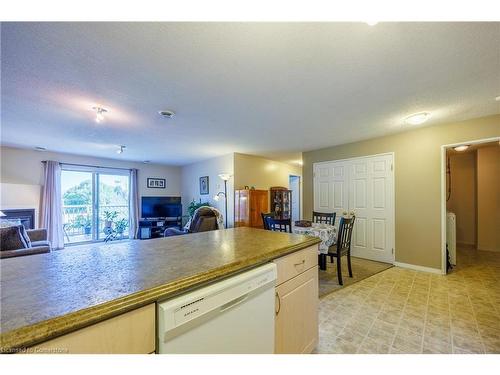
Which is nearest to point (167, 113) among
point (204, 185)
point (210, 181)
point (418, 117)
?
point (418, 117)

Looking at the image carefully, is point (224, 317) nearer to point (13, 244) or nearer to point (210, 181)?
point (13, 244)

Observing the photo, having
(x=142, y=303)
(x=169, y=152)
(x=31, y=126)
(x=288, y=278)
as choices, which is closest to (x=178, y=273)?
(x=142, y=303)

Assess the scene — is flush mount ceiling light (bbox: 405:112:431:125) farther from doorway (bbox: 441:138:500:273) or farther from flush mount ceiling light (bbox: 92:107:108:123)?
flush mount ceiling light (bbox: 92:107:108:123)

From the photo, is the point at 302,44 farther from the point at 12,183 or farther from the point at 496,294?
the point at 12,183

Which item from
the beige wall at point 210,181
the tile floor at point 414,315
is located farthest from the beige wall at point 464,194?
the beige wall at point 210,181

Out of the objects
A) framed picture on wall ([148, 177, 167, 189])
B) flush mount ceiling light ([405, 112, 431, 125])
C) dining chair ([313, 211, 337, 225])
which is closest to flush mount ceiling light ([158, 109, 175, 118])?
dining chair ([313, 211, 337, 225])

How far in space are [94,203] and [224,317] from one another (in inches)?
243

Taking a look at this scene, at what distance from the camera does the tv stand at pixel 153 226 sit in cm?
600

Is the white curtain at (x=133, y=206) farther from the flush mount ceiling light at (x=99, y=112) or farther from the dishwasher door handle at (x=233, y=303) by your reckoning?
the dishwasher door handle at (x=233, y=303)

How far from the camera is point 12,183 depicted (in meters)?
4.53

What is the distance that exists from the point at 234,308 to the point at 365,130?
11.4 feet

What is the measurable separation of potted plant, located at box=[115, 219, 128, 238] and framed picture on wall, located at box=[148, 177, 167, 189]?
1250 millimetres

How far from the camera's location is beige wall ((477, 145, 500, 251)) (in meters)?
4.34
